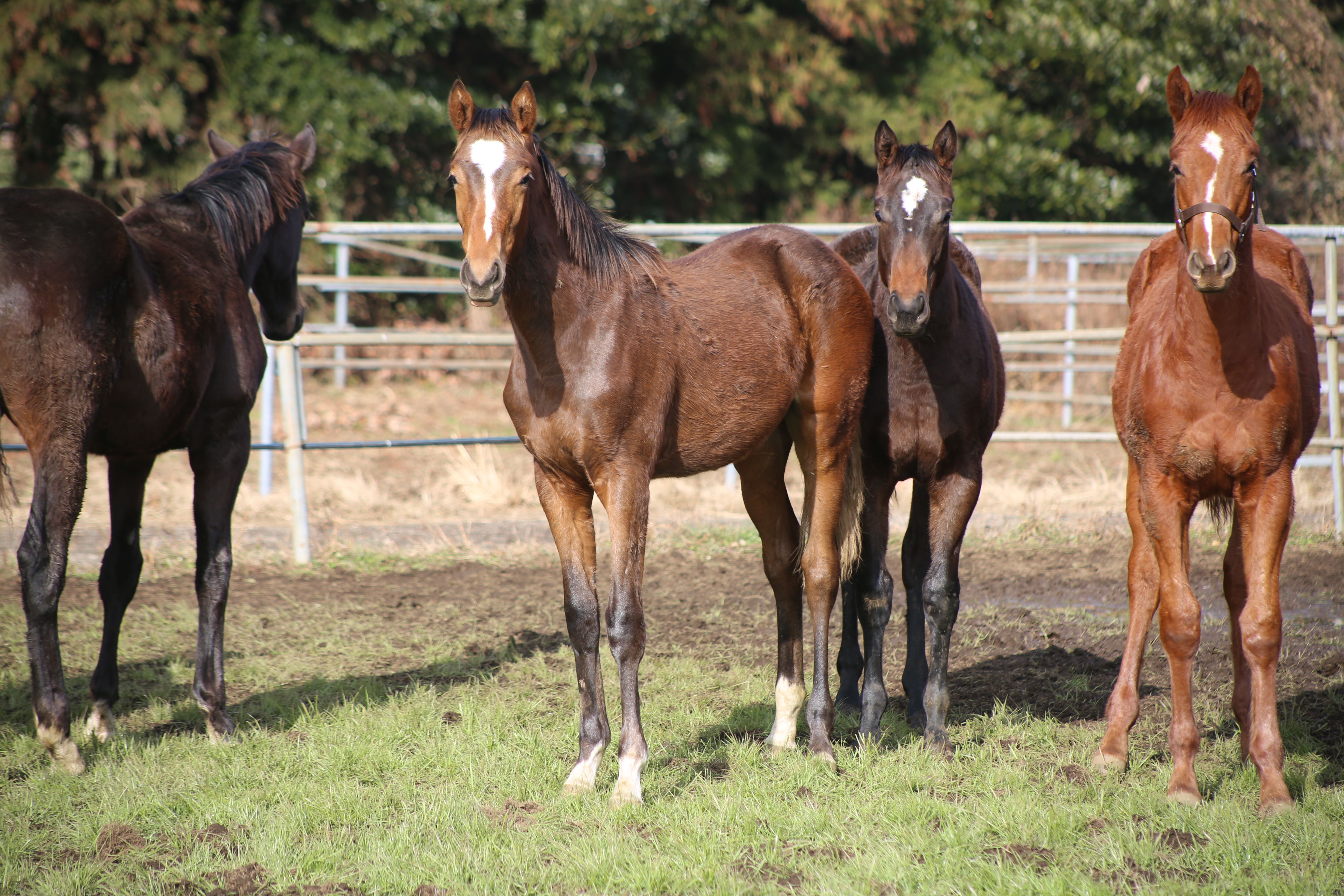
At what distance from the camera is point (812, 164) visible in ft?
56.8

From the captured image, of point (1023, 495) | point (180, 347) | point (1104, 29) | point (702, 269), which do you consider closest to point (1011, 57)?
point (1104, 29)

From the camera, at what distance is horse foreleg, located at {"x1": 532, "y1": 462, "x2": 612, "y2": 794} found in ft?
10.9

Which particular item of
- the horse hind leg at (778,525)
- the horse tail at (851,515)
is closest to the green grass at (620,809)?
the horse hind leg at (778,525)

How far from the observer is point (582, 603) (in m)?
3.34

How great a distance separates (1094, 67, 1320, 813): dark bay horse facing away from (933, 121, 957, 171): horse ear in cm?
80

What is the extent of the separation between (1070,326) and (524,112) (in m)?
8.91

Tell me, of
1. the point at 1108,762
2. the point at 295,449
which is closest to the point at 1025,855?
the point at 1108,762

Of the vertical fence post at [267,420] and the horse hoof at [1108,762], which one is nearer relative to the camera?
the horse hoof at [1108,762]

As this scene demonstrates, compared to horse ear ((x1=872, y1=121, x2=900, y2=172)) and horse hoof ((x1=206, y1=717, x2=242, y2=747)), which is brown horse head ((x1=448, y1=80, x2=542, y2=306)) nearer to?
horse ear ((x1=872, y1=121, x2=900, y2=172))

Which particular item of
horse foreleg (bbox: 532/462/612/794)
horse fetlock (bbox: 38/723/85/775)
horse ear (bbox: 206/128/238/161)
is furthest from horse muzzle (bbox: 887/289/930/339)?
A: horse ear (bbox: 206/128/238/161)

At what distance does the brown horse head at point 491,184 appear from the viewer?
2947 millimetres

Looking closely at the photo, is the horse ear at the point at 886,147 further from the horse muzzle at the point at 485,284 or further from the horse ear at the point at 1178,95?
the horse muzzle at the point at 485,284

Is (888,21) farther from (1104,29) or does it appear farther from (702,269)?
(702,269)

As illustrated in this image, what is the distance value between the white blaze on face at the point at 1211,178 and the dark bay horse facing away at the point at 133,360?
3.55m
